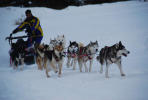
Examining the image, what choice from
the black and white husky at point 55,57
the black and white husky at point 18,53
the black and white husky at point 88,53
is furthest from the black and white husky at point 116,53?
the black and white husky at point 18,53

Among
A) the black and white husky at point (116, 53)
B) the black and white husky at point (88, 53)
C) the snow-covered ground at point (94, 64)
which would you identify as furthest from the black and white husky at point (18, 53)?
the black and white husky at point (116, 53)

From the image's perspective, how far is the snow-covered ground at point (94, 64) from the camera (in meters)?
3.69

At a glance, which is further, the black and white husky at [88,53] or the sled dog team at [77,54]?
the black and white husky at [88,53]

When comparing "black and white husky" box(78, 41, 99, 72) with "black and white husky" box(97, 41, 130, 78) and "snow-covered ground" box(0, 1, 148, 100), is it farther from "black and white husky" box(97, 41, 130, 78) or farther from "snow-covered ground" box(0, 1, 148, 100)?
"black and white husky" box(97, 41, 130, 78)

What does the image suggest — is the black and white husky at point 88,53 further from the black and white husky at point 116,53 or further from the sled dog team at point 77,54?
the black and white husky at point 116,53

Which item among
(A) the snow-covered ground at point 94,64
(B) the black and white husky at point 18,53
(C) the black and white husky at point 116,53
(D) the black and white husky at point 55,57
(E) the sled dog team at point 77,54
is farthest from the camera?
(B) the black and white husky at point 18,53

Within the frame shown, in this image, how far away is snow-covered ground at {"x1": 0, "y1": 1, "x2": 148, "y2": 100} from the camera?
3.69 meters

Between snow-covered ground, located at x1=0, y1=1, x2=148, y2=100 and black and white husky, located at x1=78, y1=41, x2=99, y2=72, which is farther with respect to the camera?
black and white husky, located at x1=78, y1=41, x2=99, y2=72

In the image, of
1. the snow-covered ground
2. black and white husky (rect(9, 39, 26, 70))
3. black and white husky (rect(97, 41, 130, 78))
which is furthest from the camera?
black and white husky (rect(9, 39, 26, 70))

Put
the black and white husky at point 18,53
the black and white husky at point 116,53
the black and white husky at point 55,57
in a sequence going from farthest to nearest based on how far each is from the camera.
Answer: the black and white husky at point 18,53, the black and white husky at point 55,57, the black and white husky at point 116,53

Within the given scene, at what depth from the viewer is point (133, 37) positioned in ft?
34.5

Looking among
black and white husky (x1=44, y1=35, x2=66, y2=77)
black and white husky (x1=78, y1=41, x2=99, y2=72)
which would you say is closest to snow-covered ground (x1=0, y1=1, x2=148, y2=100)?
black and white husky (x1=44, y1=35, x2=66, y2=77)

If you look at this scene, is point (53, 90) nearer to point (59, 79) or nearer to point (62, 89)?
point (62, 89)

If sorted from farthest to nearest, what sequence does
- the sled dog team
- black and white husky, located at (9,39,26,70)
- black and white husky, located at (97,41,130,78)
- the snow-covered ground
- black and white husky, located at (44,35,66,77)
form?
black and white husky, located at (9,39,26,70) → black and white husky, located at (44,35,66,77) → the sled dog team → black and white husky, located at (97,41,130,78) → the snow-covered ground
